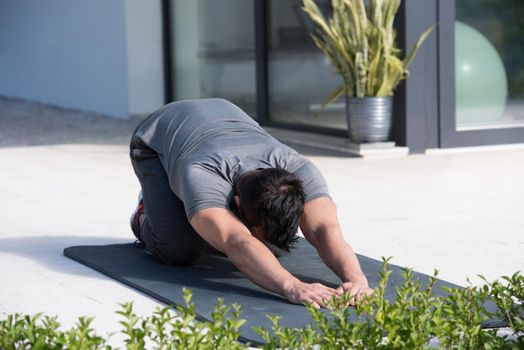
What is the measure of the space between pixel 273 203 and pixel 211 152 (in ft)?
1.57

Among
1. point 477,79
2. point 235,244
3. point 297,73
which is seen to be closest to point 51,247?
point 235,244

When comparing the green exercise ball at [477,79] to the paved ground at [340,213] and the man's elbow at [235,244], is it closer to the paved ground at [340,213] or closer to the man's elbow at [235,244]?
the paved ground at [340,213]

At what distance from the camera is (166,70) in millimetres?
11102

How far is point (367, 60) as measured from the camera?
25.1 feet

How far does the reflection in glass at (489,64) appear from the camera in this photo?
8078mm

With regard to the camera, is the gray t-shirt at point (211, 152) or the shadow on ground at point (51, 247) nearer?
the gray t-shirt at point (211, 152)

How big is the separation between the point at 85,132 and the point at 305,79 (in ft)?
7.43

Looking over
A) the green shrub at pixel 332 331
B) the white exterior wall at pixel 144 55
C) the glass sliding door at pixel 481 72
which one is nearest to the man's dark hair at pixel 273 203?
the green shrub at pixel 332 331

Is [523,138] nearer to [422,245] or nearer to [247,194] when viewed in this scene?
[422,245]

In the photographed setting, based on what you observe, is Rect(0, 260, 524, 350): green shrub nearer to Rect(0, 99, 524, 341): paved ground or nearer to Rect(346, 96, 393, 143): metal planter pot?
Rect(0, 99, 524, 341): paved ground

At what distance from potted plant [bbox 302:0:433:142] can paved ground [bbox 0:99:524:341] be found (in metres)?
0.32

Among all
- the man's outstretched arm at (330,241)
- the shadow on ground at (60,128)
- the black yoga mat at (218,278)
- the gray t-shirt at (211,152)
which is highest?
the gray t-shirt at (211,152)

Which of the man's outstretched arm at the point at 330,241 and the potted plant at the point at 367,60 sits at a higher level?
the potted plant at the point at 367,60

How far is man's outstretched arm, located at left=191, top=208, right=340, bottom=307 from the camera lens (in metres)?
3.71
